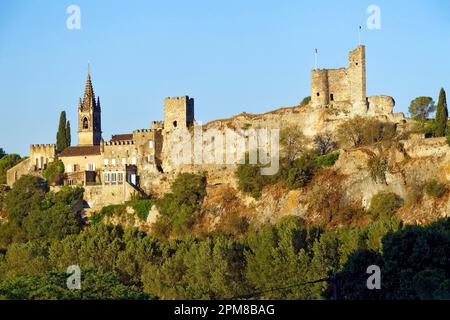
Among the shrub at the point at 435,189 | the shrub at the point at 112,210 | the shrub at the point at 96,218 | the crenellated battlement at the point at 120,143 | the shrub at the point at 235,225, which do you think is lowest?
the shrub at the point at 235,225

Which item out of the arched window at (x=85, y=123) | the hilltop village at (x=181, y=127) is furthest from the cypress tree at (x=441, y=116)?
the arched window at (x=85, y=123)

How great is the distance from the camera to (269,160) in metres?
83.3

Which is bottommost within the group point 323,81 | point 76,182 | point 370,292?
point 370,292

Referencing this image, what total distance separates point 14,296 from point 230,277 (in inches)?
630

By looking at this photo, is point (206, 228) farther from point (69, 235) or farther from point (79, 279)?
point (79, 279)

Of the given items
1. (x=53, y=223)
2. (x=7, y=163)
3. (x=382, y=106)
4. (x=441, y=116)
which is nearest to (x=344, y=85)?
(x=382, y=106)

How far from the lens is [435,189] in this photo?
74.6 meters

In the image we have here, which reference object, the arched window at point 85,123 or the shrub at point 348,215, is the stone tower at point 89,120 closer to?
the arched window at point 85,123

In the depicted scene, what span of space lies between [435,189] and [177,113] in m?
23.0

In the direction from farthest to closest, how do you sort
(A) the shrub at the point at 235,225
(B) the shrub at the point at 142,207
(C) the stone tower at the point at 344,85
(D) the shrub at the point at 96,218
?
(D) the shrub at the point at 96,218 < (C) the stone tower at the point at 344,85 < (B) the shrub at the point at 142,207 < (A) the shrub at the point at 235,225

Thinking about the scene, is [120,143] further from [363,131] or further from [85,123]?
[363,131]

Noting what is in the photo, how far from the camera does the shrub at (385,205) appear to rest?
2968 inches
